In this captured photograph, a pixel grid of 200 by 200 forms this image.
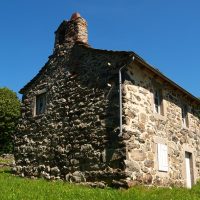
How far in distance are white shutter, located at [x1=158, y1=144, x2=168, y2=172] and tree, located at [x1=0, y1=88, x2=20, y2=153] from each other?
22714 millimetres

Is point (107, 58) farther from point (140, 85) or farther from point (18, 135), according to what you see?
point (18, 135)

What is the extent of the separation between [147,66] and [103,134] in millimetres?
3100

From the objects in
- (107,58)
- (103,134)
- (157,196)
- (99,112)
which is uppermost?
(107,58)

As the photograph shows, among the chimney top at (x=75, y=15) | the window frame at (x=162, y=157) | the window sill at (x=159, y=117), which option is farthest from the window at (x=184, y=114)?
the chimney top at (x=75, y=15)

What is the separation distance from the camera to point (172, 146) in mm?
14188

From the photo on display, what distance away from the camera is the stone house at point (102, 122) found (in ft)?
38.3

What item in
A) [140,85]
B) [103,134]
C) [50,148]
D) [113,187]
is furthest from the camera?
[50,148]

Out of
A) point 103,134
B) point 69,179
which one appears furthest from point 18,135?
point 103,134

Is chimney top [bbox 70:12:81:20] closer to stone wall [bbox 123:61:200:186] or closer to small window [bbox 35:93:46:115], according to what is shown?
small window [bbox 35:93:46:115]

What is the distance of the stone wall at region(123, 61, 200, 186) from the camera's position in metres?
11.5

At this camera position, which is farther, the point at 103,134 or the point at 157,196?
the point at 103,134

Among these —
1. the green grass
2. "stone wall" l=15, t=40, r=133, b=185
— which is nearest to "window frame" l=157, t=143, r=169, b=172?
the green grass

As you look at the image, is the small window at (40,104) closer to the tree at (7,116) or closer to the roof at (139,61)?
the roof at (139,61)

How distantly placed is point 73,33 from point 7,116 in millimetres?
20491
